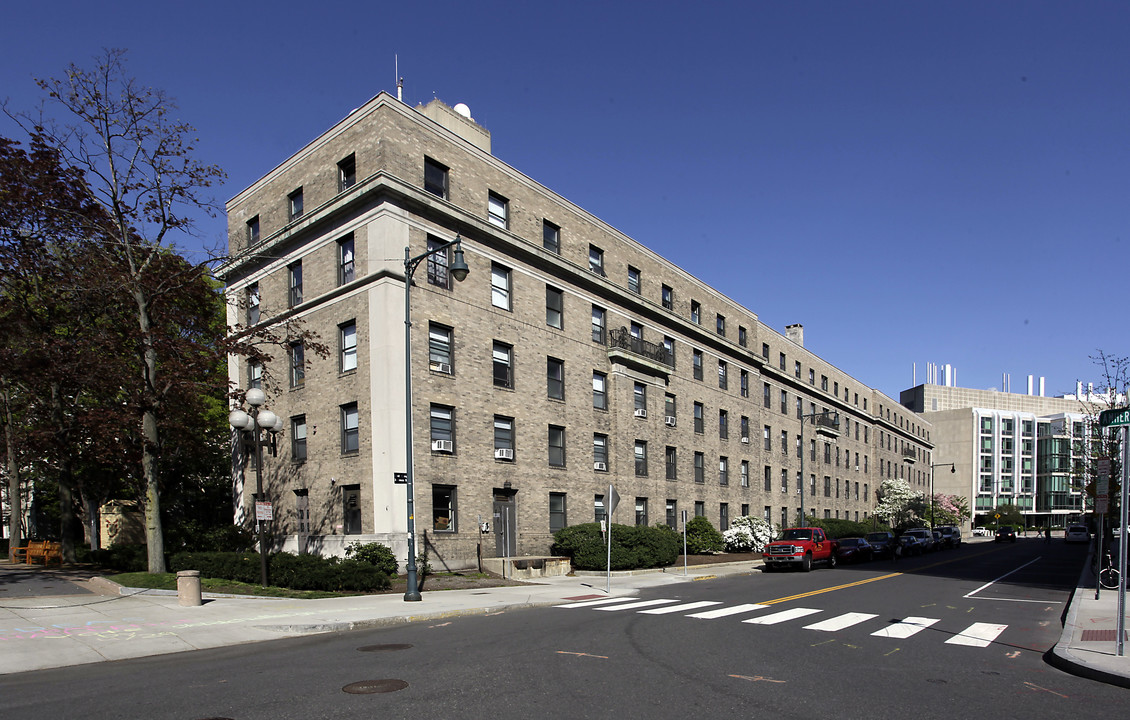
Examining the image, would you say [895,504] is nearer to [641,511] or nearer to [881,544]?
[881,544]

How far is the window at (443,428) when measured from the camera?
25.4m

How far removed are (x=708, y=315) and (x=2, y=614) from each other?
3728 cm

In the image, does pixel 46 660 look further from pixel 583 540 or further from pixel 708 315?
pixel 708 315

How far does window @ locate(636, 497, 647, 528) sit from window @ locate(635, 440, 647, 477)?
1212mm

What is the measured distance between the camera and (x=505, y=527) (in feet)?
90.9

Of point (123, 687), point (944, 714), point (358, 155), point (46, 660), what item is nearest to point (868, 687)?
point (944, 714)

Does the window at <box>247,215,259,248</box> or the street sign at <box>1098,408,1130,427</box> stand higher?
the window at <box>247,215,259,248</box>

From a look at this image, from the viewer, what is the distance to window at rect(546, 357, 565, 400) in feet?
103

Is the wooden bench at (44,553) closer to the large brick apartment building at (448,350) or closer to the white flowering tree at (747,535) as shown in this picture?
the large brick apartment building at (448,350)

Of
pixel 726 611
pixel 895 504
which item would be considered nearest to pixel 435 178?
pixel 726 611

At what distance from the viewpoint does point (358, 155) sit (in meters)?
26.3

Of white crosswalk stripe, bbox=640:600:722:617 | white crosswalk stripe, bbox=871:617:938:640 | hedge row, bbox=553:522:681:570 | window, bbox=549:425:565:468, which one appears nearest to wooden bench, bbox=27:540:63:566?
window, bbox=549:425:565:468

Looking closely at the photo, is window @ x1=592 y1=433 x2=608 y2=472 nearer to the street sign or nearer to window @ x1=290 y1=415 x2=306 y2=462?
window @ x1=290 y1=415 x2=306 y2=462

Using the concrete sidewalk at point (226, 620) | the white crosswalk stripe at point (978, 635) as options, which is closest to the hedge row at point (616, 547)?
the concrete sidewalk at point (226, 620)
